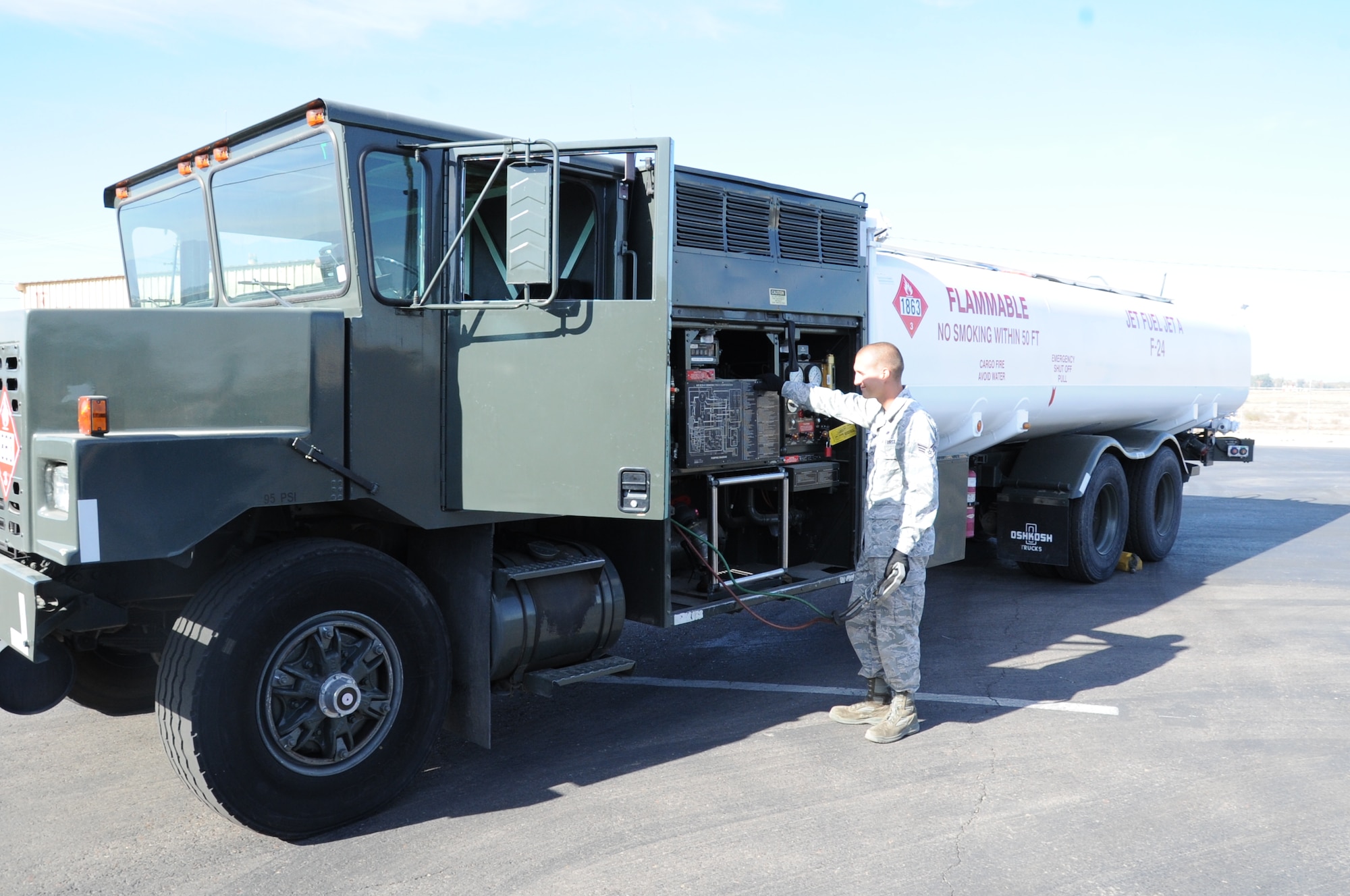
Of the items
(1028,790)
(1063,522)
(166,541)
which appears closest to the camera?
(166,541)

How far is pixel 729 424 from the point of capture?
18.0 feet

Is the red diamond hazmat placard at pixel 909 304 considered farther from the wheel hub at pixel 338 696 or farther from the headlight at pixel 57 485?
the headlight at pixel 57 485

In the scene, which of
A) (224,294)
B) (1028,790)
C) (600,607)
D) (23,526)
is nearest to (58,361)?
(23,526)

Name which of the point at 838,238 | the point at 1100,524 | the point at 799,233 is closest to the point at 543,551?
the point at 799,233

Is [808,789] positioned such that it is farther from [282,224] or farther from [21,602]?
[282,224]

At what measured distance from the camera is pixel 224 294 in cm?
498

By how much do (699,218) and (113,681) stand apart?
147 inches

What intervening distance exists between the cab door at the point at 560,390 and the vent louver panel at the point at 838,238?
6.16ft

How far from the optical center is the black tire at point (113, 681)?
17.1 feet

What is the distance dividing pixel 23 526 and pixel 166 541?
57 cm

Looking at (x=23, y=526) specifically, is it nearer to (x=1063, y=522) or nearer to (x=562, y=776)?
(x=562, y=776)

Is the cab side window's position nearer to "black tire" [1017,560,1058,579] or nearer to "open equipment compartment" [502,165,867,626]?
"open equipment compartment" [502,165,867,626]

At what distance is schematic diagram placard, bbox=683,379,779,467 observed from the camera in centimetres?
530

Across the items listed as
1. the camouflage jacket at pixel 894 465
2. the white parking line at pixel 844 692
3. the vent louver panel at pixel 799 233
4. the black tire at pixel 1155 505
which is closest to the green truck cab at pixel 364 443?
the vent louver panel at pixel 799 233
